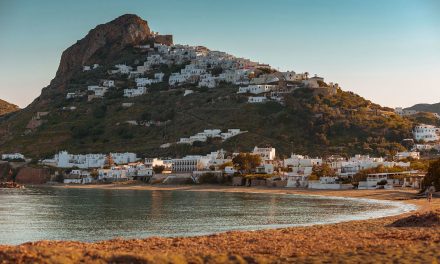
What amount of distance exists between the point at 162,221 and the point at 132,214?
23.1 feet

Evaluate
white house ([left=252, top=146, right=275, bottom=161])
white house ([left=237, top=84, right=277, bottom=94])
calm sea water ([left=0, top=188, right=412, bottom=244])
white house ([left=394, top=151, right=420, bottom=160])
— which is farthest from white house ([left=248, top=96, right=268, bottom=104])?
calm sea water ([left=0, top=188, right=412, bottom=244])

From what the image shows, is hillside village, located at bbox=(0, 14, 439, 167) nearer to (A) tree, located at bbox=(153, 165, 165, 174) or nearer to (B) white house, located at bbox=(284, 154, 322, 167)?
(B) white house, located at bbox=(284, 154, 322, 167)

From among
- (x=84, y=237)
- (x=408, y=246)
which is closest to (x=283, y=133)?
(x=84, y=237)

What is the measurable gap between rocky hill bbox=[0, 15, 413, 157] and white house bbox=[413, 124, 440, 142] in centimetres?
211

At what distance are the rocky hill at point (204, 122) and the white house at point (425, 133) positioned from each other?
211 cm

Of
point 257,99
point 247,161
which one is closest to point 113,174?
point 247,161

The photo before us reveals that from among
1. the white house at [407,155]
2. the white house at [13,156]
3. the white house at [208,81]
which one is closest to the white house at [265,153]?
the white house at [407,155]

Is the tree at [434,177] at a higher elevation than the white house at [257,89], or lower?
lower

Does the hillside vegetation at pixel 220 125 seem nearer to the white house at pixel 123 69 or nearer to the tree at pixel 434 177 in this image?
the white house at pixel 123 69

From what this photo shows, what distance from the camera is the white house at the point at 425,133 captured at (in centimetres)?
11206

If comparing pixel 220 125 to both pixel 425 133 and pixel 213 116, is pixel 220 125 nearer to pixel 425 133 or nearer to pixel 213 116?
pixel 213 116

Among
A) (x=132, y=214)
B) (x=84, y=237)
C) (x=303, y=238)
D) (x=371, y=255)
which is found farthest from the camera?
(x=132, y=214)

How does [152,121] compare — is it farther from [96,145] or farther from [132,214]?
[132,214]

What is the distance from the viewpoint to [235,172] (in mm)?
93938
